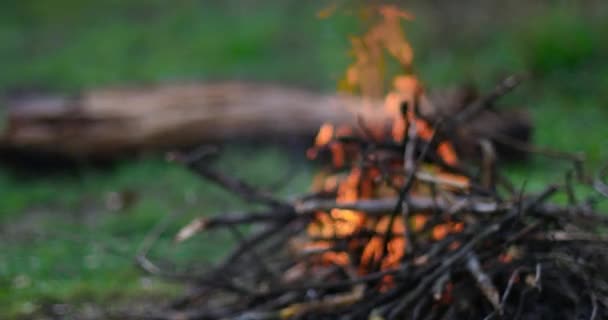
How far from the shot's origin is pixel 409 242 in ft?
10.1

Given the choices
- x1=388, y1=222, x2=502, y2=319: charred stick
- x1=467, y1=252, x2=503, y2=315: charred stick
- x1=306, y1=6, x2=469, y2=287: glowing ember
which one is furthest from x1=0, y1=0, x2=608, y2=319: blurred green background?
x1=467, y1=252, x2=503, y2=315: charred stick

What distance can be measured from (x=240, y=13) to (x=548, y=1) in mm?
4661

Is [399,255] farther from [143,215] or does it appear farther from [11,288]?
[143,215]

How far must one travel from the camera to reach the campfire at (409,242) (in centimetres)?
287

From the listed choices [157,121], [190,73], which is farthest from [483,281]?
[190,73]

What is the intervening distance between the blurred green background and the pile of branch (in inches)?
41.1

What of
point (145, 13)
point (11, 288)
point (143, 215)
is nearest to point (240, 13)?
point (145, 13)

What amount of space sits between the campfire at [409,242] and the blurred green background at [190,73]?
2.95ft

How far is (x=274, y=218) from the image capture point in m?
3.62

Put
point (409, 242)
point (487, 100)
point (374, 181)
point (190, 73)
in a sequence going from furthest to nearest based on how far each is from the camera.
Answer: point (190, 73) < point (374, 181) < point (487, 100) < point (409, 242)

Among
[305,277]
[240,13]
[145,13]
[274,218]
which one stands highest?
[145,13]

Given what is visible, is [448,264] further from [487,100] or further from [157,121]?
[157,121]

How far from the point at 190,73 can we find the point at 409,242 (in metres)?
8.72

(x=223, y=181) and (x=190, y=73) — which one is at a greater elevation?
(x=190, y=73)
